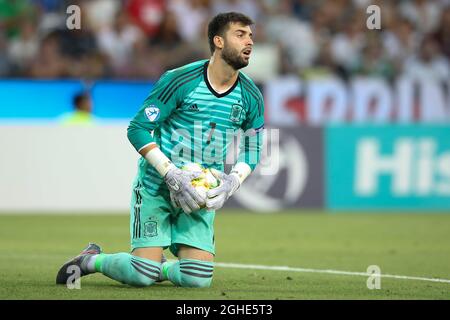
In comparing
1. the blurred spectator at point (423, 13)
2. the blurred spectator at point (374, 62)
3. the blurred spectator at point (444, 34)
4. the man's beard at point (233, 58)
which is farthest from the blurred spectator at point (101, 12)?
the man's beard at point (233, 58)

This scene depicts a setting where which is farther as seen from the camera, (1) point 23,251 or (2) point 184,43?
(2) point 184,43

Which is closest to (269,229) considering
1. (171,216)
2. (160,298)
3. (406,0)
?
(171,216)

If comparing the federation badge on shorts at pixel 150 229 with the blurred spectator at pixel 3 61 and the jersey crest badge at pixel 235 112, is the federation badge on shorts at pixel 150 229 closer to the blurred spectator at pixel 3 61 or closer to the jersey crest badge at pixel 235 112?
the jersey crest badge at pixel 235 112

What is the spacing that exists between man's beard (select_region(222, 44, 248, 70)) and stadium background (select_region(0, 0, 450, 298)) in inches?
134

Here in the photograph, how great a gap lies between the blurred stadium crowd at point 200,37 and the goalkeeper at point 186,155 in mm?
10167

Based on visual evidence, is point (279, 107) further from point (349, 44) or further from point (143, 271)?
point (143, 271)

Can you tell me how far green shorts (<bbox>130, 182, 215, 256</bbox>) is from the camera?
8516 mm

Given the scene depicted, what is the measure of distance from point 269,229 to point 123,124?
344cm

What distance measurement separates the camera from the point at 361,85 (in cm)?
1952

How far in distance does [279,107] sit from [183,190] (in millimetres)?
11089

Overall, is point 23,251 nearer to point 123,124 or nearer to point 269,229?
point 269,229

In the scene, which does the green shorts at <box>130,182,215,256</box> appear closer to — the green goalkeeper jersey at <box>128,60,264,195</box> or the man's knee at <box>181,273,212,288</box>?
the green goalkeeper jersey at <box>128,60,264,195</box>

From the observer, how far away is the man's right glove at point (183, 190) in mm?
8273
